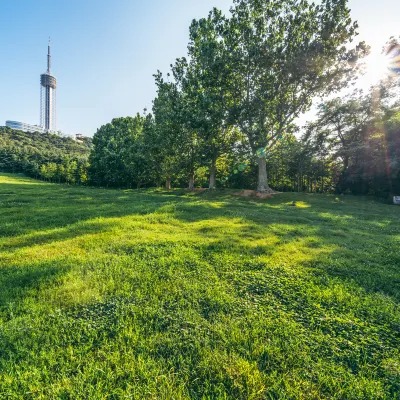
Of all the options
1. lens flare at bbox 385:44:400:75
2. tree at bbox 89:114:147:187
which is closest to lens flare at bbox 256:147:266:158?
lens flare at bbox 385:44:400:75

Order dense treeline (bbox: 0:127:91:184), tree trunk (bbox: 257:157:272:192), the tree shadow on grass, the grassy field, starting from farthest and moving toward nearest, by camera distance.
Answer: dense treeline (bbox: 0:127:91:184) → tree trunk (bbox: 257:157:272:192) → the tree shadow on grass → the grassy field

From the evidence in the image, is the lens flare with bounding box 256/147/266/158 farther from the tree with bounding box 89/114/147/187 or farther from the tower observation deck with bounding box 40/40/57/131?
the tower observation deck with bounding box 40/40/57/131

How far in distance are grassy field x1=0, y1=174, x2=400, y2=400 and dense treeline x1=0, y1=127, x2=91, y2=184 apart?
52032mm

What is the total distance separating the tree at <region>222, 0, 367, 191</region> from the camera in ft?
64.7

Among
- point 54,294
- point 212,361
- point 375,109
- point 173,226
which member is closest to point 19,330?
point 54,294

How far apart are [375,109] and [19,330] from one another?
35925 millimetres

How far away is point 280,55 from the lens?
66.8 feet

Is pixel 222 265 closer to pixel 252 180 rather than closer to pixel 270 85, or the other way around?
pixel 270 85

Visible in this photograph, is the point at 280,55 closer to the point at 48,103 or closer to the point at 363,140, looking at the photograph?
the point at 363,140

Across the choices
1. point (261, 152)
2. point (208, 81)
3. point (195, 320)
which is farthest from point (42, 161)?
point (195, 320)

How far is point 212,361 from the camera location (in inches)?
92.2

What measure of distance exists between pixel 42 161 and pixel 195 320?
96.0 meters

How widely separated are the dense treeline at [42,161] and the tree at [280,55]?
4213 centimetres

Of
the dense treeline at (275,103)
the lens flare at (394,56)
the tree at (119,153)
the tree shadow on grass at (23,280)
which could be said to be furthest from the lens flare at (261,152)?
the tree shadow on grass at (23,280)
